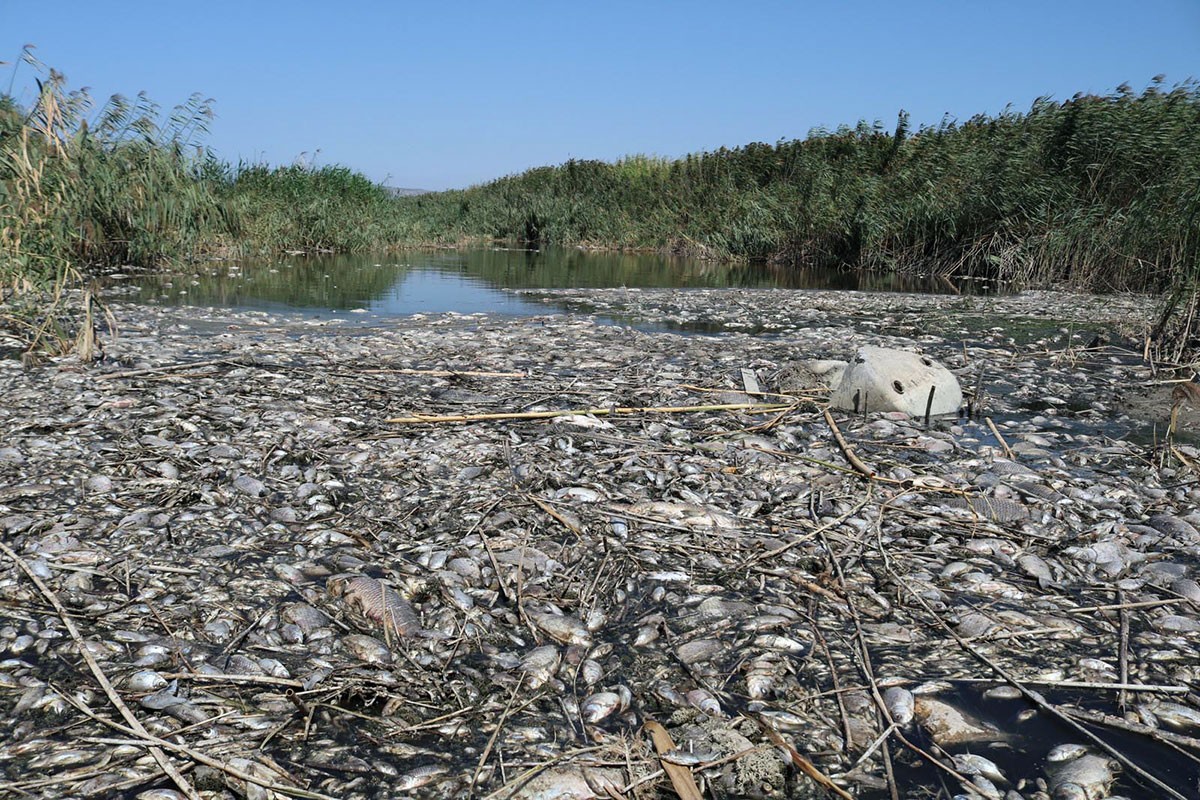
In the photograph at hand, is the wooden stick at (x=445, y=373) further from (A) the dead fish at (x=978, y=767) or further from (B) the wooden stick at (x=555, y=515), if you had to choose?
(A) the dead fish at (x=978, y=767)

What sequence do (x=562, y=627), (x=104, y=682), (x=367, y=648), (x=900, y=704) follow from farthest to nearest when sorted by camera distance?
1. (x=562, y=627)
2. (x=367, y=648)
3. (x=900, y=704)
4. (x=104, y=682)

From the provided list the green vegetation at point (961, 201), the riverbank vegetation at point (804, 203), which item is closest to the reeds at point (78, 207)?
the riverbank vegetation at point (804, 203)

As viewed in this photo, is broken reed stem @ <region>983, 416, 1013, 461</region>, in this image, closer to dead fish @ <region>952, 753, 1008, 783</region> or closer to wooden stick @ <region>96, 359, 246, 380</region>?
dead fish @ <region>952, 753, 1008, 783</region>

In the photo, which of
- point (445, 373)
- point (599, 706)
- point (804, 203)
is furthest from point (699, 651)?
point (804, 203)

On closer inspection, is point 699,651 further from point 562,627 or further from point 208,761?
point 208,761

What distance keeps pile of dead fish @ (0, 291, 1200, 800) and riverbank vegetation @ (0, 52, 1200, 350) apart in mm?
3431

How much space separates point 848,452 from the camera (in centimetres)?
458

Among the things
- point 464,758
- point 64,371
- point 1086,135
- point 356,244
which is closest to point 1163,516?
point 464,758

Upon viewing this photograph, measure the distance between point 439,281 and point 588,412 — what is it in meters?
11.9

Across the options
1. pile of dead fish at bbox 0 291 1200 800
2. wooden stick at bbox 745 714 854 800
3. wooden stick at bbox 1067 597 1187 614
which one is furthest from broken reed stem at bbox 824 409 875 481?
wooden stick at bbox 745 714 854 800

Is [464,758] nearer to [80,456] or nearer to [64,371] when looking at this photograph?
[80,456]

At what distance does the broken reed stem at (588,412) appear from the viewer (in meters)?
5.02

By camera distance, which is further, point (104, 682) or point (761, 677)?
point (761, 677)

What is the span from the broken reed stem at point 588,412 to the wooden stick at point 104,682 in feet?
7.46
